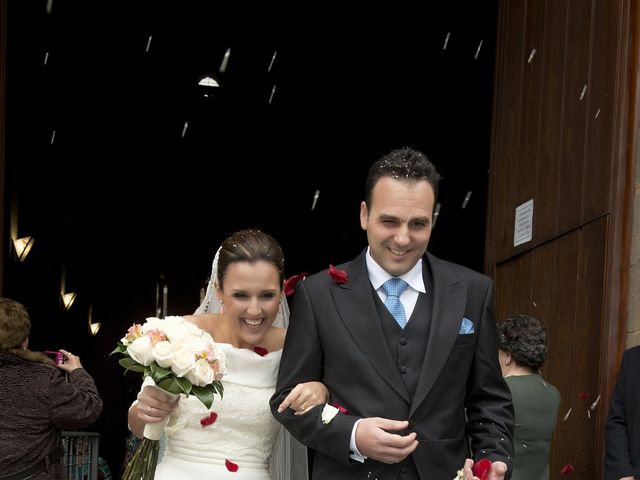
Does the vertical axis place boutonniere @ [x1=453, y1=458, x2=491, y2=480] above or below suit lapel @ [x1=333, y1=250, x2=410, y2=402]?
below

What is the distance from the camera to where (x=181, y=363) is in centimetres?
293

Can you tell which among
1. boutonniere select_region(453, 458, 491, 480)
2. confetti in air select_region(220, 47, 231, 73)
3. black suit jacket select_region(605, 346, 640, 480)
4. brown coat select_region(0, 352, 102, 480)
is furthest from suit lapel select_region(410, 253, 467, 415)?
confetti in air select_region(220, 47, 231, 73)

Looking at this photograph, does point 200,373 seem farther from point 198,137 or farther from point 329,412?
point 198,137

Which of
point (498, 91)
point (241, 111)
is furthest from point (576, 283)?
point (241, 111)

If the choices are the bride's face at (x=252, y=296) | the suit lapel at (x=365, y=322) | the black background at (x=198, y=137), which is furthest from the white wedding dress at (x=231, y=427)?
the black background at (x=198, y=137)

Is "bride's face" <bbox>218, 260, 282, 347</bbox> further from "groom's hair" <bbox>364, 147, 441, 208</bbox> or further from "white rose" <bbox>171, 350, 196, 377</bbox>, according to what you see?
"groom's hair" <bbox>364, 147, 441, 208</bbox>

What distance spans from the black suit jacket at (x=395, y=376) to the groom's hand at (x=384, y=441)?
2.6 inches

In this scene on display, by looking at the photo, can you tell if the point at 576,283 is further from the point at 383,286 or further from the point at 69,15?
the point at 69,15

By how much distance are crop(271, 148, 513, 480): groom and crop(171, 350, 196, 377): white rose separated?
286 mm

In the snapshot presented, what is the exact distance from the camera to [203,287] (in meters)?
15.8

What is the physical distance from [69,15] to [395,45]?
3.43 m

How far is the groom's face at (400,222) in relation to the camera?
9.05 feet

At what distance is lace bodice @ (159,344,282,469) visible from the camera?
3643mm

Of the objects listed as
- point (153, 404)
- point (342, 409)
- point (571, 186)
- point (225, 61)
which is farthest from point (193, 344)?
point (225, 61)
